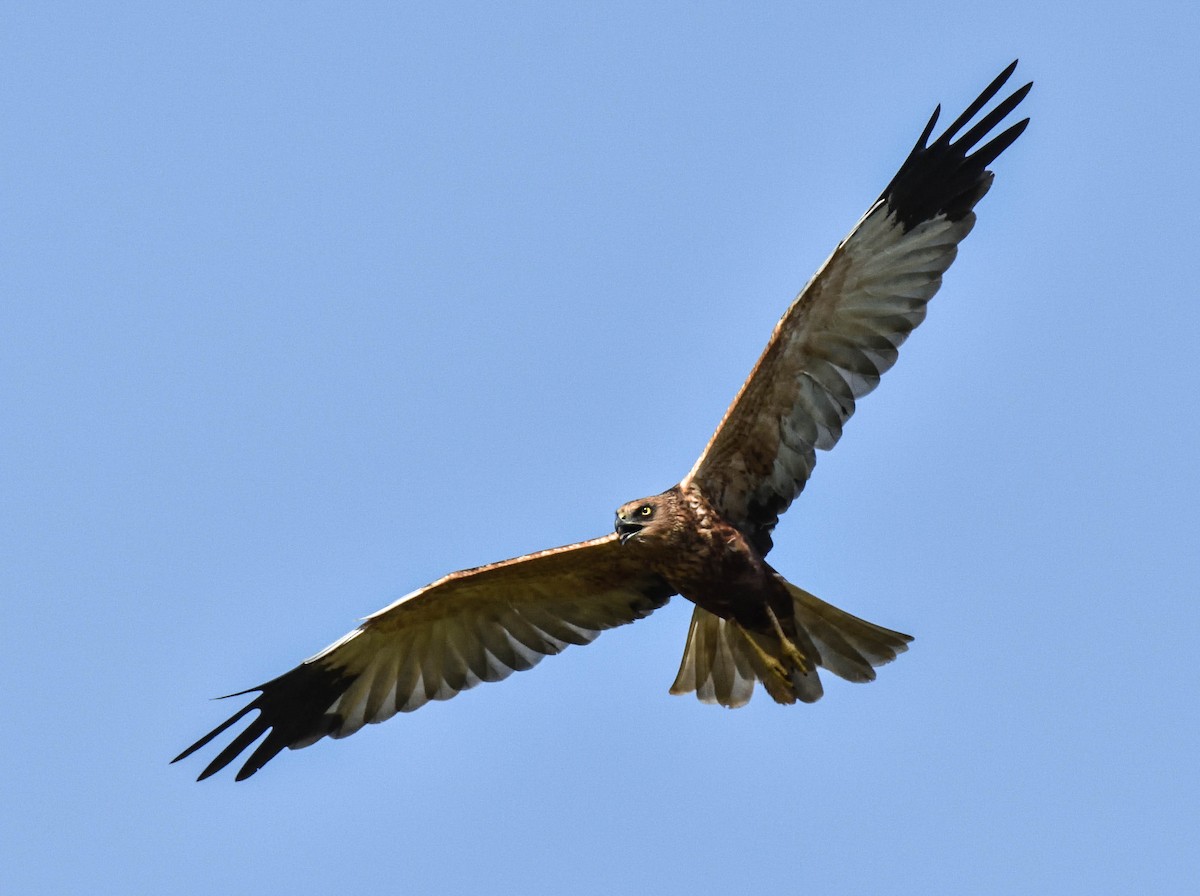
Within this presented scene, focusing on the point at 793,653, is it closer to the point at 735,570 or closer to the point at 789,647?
the point at 789,647

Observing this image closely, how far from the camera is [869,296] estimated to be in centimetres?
1292

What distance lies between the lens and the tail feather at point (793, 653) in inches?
523

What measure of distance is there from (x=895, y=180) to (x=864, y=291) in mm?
748

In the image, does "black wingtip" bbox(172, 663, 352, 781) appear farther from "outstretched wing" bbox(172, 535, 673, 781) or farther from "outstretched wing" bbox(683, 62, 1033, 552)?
"outstretched wing" bbox(683, 62, 1033, 552)

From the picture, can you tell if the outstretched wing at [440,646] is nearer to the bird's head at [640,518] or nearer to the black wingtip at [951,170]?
the bird's head at [640,518]

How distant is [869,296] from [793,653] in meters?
2.39

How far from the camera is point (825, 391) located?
514 inches

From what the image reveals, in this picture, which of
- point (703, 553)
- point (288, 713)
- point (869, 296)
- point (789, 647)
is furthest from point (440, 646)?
point (869, 296)

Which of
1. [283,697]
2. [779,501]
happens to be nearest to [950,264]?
[779,501]

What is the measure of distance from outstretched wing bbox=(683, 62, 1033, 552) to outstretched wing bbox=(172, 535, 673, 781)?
158 centimetres

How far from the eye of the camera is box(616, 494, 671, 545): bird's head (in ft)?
42.2

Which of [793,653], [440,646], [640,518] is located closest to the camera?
[640,518]

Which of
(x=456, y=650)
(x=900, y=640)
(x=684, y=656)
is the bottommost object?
(x=900, y=640)

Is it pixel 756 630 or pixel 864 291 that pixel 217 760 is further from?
pixel 864 291
